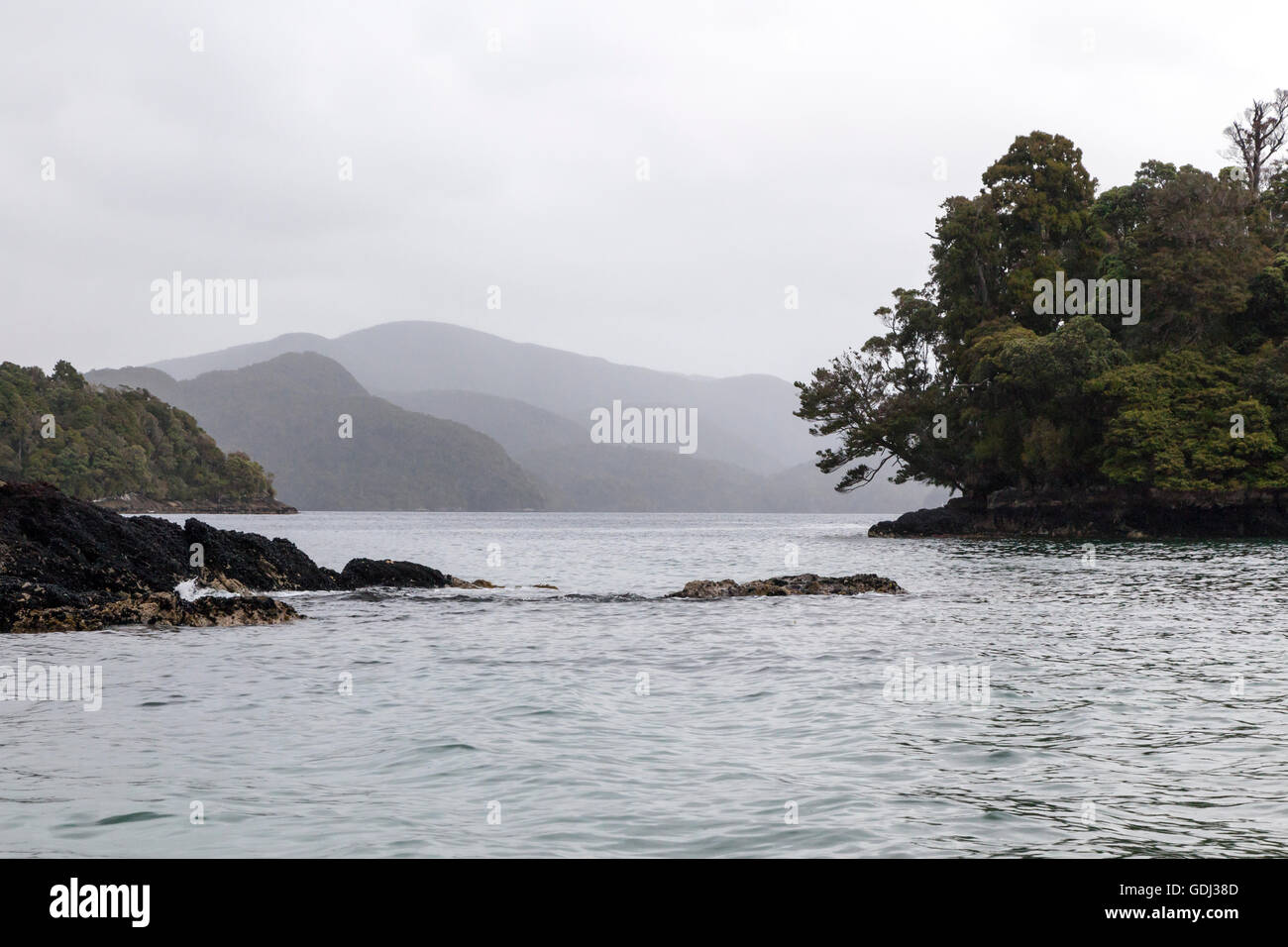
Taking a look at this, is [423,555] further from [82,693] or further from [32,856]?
[32,856]

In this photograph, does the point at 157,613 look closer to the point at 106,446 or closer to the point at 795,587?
the point at 795,587

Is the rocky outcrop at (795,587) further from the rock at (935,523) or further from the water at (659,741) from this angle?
the rock at (935,523)

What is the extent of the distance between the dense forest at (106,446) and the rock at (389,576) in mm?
107459

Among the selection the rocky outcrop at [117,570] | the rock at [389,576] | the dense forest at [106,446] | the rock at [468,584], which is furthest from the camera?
the dense forest at [106,446]

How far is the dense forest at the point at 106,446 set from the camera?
140m

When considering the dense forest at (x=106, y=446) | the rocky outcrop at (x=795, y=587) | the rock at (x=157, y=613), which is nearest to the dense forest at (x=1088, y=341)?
the rocky outcrop at (x=795, y=587)

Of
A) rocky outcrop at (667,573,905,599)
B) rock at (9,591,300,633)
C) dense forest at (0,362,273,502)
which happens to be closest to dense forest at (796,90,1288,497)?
rocky outcrop at (667,573,905,599)

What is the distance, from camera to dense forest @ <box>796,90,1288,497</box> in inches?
2359

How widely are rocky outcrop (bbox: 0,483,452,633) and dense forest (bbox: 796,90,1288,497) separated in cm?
4919

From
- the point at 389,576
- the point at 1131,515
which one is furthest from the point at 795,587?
the point at 1131,515

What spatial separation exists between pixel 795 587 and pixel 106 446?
489ft

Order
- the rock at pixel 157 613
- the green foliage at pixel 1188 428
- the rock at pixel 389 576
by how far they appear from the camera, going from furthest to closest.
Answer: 1. the green foliage at pixel 1188 428
2. the rock at pixel 389 576
3. the rock at pixel 157 613

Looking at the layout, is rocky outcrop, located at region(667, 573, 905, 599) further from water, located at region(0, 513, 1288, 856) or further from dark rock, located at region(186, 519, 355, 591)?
dark rock, located at region(186, 519, 355, 591)
